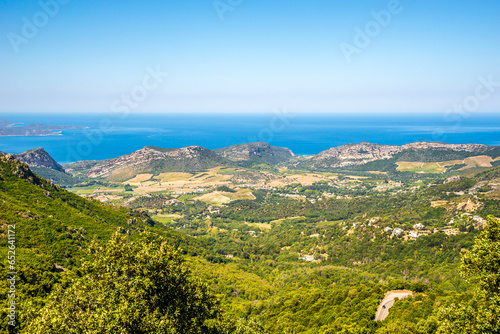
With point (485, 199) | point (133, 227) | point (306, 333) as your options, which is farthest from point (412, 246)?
point (133, 227)

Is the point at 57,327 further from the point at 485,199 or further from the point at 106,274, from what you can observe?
the point at 485,199

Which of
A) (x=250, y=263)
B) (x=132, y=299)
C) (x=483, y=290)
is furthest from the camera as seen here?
(x=250, y=263)

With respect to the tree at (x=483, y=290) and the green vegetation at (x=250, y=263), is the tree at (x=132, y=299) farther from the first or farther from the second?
the tree at (x=483, y=290)

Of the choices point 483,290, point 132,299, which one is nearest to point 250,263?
point 132,299

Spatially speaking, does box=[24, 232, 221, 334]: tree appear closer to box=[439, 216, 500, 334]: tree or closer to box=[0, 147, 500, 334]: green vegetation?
box=[0, 147, 500, 334]: green vegetation

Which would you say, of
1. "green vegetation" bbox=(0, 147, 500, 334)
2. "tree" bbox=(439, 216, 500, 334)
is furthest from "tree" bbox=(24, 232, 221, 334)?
"tree" bbox=(439, 216, 500, 334)

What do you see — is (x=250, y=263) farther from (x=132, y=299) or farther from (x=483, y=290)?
(x=483, y=290)

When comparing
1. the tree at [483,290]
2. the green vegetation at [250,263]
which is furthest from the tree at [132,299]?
the tree at [483,290]

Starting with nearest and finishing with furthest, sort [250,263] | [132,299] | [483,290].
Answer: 1. [132,299]
2. [483,290]
3. [250,263]
